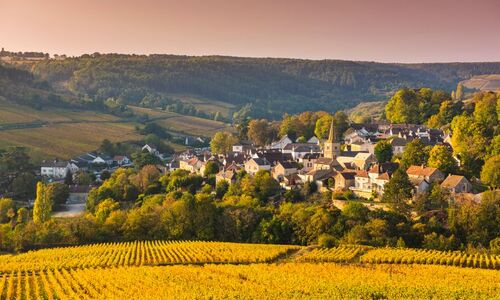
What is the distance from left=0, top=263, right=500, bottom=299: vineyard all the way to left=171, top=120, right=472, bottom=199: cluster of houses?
16.9 meters

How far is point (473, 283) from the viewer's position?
91.1 feet

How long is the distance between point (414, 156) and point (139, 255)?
90.8ft

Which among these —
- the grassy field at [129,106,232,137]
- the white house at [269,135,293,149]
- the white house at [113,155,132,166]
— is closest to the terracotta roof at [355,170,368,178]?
the white house at [269,135,293,149]

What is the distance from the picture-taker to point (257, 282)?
29.2 meters

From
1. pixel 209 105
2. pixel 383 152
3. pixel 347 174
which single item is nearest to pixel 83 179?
pixel 347 174

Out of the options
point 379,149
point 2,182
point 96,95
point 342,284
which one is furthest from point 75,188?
point 96,95

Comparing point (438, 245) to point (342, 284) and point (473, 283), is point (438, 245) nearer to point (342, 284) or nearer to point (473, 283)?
point (473, 283)

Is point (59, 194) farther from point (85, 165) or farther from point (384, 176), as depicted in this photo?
point (384, 176)

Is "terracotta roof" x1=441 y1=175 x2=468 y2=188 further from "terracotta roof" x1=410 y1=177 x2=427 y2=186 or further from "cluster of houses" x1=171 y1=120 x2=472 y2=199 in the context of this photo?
"terracotta roof" x1=410 y1=177 x2=427 y2=186

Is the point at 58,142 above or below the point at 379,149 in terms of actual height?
below

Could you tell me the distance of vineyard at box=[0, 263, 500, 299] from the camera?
2564 centimetres

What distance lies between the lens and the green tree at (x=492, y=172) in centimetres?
4622

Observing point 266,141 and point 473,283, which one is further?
point 266,141

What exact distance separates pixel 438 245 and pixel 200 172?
113ft
